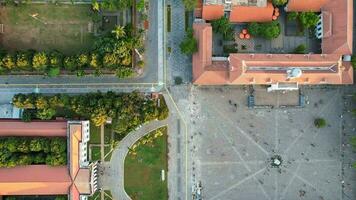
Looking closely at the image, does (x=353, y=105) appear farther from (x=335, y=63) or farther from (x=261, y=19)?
(x=261, y=19)

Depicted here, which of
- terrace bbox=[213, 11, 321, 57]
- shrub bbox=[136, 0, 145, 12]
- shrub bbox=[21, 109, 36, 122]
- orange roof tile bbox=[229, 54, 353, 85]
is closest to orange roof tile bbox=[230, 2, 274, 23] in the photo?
terrace bbox=[213, 11, 321, 57]

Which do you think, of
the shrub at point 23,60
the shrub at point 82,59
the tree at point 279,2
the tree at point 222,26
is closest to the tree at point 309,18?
the tree at point 279,2

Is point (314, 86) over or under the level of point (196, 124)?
over

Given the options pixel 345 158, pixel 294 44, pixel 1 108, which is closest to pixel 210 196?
pixel 345 158

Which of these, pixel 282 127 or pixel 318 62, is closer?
pixel 318 62

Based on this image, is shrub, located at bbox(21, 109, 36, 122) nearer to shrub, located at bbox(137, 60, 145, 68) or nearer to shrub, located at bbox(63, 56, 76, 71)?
shrub, located at bbox(63, 56, 76, 71)
